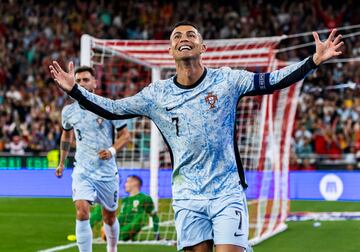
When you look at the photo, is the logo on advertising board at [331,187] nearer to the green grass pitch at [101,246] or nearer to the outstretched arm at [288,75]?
the green grass pitch at [101,246]

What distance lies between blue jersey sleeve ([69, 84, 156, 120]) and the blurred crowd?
16.9m

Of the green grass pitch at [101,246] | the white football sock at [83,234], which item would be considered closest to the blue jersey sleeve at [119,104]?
the white football sock at [83,234]

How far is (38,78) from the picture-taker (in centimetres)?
2912

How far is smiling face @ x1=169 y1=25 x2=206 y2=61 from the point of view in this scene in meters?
6.23

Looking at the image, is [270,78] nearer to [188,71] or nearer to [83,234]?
[188,71]

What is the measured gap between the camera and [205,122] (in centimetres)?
627

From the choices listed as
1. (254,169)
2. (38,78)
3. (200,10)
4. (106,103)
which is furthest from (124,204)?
(200,10)

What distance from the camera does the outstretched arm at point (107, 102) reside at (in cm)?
643

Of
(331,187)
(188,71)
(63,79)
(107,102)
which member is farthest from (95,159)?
(331,187)

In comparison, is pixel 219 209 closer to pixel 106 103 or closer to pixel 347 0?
pixel 106 103

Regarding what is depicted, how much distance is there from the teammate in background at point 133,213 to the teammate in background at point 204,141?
6.49m

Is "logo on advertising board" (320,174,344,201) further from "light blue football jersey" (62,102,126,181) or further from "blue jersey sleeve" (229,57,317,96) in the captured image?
"blue jersey sleeve" (229,57,317,96)

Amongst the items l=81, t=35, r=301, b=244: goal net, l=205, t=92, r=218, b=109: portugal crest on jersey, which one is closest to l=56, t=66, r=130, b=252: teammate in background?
l=81, t=35, r=301, b=244: goal net

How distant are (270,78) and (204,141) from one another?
66cm
